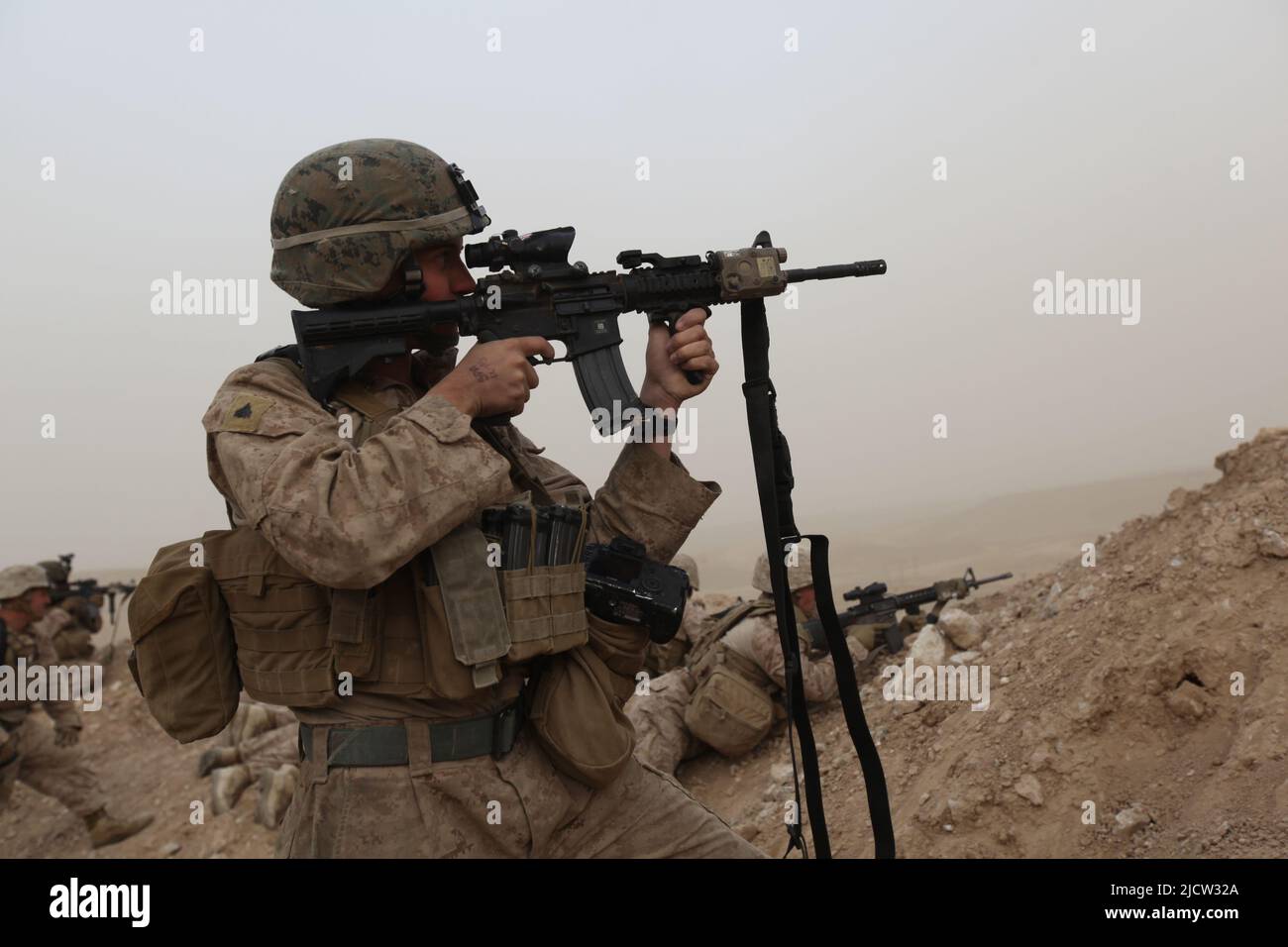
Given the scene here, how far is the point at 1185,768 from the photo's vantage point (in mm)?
3770

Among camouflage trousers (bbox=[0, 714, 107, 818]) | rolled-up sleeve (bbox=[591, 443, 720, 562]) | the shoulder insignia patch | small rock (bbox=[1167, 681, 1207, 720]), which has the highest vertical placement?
the shoulder insignia patch

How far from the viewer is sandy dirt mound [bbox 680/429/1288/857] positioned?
3.60m

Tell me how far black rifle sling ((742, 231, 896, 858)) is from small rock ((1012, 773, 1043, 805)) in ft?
5.66

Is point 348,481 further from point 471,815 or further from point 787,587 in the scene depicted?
point 787,587

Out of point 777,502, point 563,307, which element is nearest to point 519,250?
point 563,307

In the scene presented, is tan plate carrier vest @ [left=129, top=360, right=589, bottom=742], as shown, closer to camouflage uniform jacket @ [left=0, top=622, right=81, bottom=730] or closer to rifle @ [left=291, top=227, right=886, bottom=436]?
rifle @ [left=291, top=227, right=886, bottom=436]

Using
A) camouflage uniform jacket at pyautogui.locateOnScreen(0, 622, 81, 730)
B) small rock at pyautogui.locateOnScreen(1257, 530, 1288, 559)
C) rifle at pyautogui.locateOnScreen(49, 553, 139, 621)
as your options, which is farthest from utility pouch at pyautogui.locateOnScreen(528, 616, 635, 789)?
rifle at pyautogui.locateOnScreen(49, 553, 139, 621)

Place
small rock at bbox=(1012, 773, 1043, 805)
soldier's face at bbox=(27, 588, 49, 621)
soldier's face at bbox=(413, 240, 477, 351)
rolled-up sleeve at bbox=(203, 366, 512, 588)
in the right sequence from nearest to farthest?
rolled-up sleeve at bbox=(203, 366, 512, 588), soldier's face at bbox=(413, 240, 477, 351), small rock at bbox=(1012, 773, 1043, 805), soldier's face at bbox=(27, 588, 49, 621)

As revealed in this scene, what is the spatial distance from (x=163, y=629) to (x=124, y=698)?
11.3 metres

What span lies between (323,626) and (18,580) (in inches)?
330

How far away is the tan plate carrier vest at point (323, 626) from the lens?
2184 mm

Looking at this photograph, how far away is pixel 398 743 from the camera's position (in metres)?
2.25
